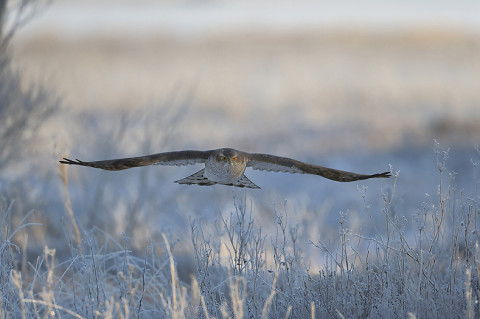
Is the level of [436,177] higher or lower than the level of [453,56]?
lower

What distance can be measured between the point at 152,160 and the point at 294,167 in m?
0.85

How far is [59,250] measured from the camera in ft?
Result: 25.1

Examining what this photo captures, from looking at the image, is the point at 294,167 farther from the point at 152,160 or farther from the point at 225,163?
the point at 152,160

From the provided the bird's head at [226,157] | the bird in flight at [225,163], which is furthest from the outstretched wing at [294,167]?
the bird's head at [226,157]

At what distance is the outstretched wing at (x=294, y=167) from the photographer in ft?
11.3

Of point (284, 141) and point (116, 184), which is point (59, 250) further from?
point (284, 141)

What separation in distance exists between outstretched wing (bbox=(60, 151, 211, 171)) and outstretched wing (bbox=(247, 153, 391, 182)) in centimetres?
33

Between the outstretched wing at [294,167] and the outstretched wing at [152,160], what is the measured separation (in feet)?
1.10

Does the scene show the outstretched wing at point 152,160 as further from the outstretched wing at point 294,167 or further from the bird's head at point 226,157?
the outstretched wing at point 294,167

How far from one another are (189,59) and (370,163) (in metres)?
22.2

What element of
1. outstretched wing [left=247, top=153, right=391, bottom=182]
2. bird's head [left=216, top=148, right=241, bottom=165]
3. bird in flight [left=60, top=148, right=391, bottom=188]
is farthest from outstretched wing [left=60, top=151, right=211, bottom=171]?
outstretched wing [left=247, top=153, right=391, bottom=182]

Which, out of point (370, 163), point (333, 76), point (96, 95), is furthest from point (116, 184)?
point (333, 76)

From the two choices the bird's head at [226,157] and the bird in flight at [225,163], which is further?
the bird's head at [226,157]

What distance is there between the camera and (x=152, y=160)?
3.38 meters
